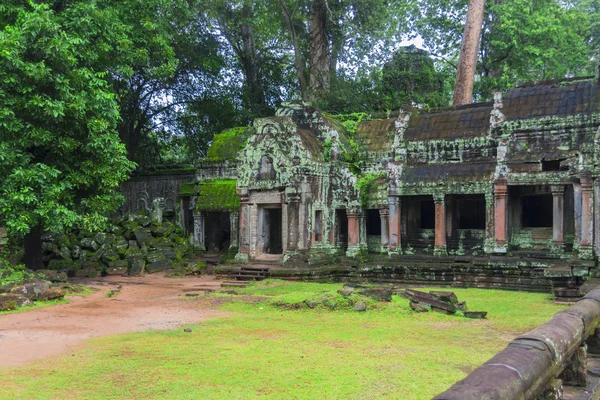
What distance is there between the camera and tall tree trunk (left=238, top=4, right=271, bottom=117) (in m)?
32.7

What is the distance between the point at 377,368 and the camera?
6.86m

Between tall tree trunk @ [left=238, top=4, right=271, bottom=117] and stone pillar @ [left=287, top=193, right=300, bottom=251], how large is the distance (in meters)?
14.6

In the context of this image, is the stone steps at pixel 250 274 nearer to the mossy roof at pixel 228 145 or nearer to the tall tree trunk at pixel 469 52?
the mossy roof at pixel 228 145

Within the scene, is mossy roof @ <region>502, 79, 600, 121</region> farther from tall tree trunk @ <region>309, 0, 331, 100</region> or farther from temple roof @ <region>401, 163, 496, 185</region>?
tall tree trunk @ <region>309, 0, 331, 100</region>

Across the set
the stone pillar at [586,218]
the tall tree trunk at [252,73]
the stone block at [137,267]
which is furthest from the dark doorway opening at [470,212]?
the tall tree trunk at [252,73]

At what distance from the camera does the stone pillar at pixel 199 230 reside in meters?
24.5

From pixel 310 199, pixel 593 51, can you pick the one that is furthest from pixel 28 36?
pixel 593 51

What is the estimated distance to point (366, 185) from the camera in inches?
755

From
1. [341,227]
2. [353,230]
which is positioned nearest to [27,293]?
[353,230]

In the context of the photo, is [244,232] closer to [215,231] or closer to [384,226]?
[384,226]

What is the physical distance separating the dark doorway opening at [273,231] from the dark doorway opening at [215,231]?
14.5ft

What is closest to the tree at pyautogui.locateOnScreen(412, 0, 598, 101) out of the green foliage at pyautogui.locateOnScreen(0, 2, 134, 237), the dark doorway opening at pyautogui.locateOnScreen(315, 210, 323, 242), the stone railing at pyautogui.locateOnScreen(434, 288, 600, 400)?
the dark doorway opening at pyautogui.locateOnScreen(315, 210, 323, 242)

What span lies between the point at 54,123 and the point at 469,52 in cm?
1613

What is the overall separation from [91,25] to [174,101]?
1687cm
